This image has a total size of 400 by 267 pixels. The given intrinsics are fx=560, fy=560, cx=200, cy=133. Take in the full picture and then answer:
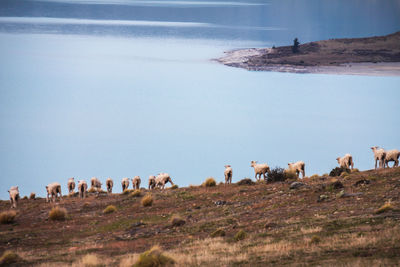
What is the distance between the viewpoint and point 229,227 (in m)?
16.6

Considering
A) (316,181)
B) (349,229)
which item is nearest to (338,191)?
(316,181)

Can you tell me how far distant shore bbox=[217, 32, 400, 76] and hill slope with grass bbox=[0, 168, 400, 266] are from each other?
70395mm

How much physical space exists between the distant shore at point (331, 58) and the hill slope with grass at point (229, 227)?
231 feet

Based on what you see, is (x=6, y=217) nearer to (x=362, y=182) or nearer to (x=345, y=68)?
(x=362, y=182)

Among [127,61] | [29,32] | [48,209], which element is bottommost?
[48,209]

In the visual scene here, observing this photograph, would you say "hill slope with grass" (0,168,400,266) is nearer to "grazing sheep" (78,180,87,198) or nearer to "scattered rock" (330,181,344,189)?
"scattered rock" (330,181,344,189)

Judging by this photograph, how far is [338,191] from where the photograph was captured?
1884 centimetres

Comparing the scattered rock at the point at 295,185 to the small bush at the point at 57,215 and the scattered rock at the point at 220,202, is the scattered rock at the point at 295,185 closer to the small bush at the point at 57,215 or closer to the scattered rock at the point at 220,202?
the scattered rock at the point at 220,202

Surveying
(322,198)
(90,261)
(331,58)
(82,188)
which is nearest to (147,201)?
(82,188)

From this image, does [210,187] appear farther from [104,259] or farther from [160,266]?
[160,266]

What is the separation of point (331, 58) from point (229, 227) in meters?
85.4

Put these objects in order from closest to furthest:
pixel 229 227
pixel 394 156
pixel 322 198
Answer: pixel 229 227 → pixel 322 198 → pixel 394 156

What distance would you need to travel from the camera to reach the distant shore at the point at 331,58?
91125 millimetres

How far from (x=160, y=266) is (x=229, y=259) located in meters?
1.51
